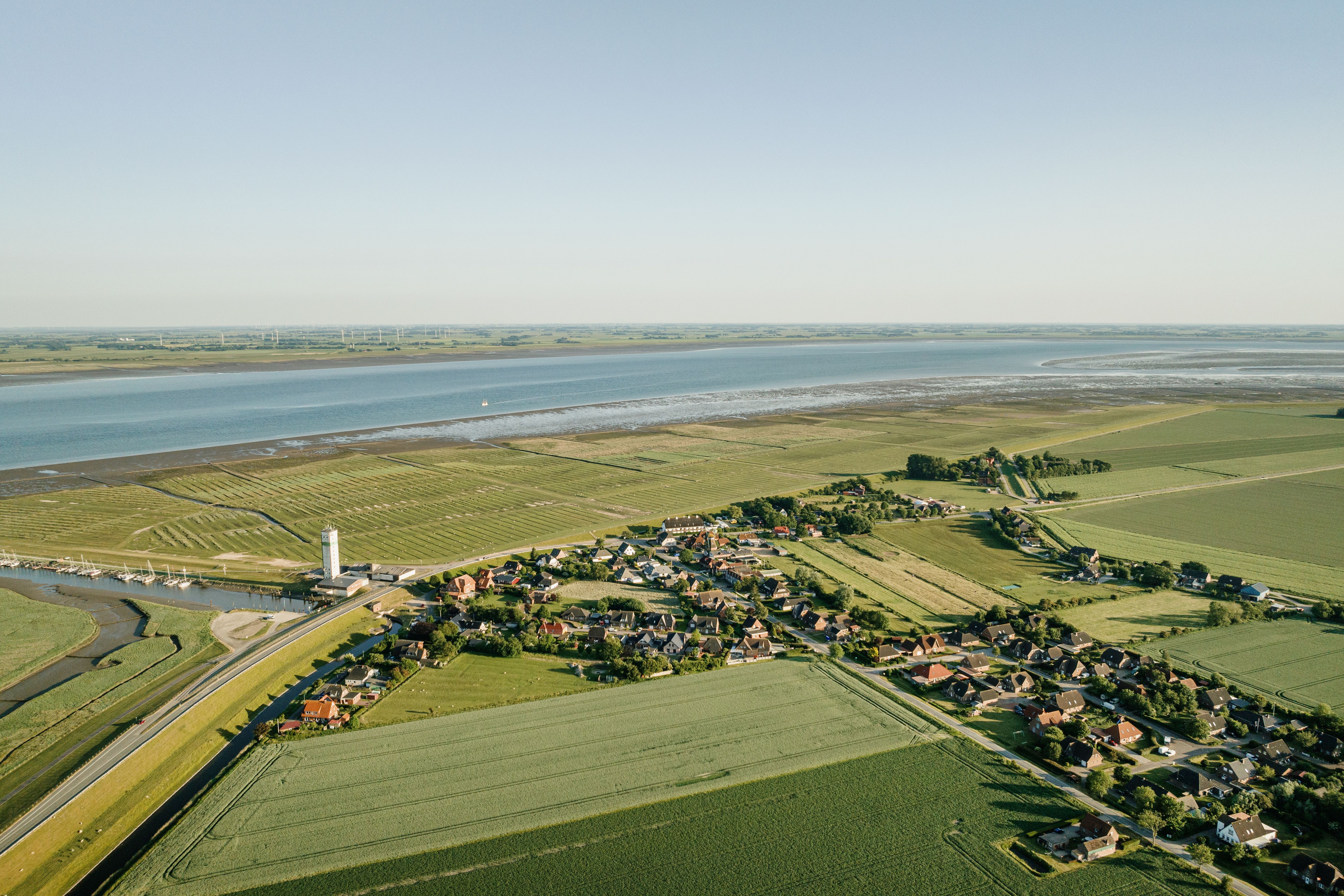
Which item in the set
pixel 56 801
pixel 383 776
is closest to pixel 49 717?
pixel 56 801

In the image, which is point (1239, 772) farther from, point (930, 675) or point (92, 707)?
point (92, 707)

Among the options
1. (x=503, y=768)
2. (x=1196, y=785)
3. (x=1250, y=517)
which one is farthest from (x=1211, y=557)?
(x=503, y=768)

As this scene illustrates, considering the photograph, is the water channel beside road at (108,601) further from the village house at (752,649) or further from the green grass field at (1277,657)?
the green grass field at (1277,657)

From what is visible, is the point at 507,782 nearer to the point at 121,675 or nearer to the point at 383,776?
the point at 383,776

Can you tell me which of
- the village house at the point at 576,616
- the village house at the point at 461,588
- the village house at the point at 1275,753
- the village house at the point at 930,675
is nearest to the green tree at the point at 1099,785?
the village house at the point at 1275,753

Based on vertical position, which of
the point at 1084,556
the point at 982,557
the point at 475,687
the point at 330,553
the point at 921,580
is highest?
the point at 330,553

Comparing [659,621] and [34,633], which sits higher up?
[34,633]

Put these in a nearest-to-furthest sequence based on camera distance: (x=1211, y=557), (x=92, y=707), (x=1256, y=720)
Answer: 1. (x=1256, y=720)
2. (x=92, y=707)
3. (x=1211, y=557)
